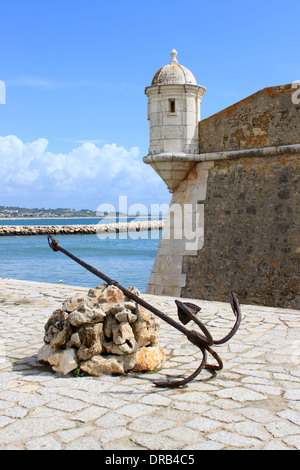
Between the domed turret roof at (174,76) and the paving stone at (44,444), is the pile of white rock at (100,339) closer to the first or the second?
the paving stone at (44,444)

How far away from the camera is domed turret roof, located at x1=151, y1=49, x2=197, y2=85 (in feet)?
27.6

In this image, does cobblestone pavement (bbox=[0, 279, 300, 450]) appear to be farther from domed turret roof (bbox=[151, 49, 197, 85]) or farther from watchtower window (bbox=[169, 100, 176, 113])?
domed turret roof (bbox=[151, 49, 197, 85])

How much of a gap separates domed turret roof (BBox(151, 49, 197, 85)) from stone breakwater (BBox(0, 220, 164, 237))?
39.5 meters

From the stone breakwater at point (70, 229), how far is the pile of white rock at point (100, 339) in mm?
43781

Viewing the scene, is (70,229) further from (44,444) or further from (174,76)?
(44,444)

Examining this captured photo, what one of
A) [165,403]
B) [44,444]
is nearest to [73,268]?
[165,403]

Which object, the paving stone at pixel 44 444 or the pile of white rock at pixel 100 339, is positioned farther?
the pile of white rock at pixel 100 339

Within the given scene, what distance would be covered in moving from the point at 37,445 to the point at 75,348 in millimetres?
1277

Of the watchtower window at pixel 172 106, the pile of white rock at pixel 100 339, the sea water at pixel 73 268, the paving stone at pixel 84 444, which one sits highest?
the watchtower window at pixel 172 106

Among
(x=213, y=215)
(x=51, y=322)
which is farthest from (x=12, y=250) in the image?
(x=51, y=322)

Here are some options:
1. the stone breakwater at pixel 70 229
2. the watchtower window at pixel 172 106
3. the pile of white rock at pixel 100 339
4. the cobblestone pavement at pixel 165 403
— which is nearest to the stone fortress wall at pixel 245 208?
the watchtower window at pixel 172 106

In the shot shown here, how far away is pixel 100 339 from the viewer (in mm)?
3781

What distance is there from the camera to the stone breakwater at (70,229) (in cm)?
5275

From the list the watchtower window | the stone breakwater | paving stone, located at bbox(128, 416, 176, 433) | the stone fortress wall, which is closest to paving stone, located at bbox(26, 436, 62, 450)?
paving stone, located at bbox(128, 416, 176, 433)
